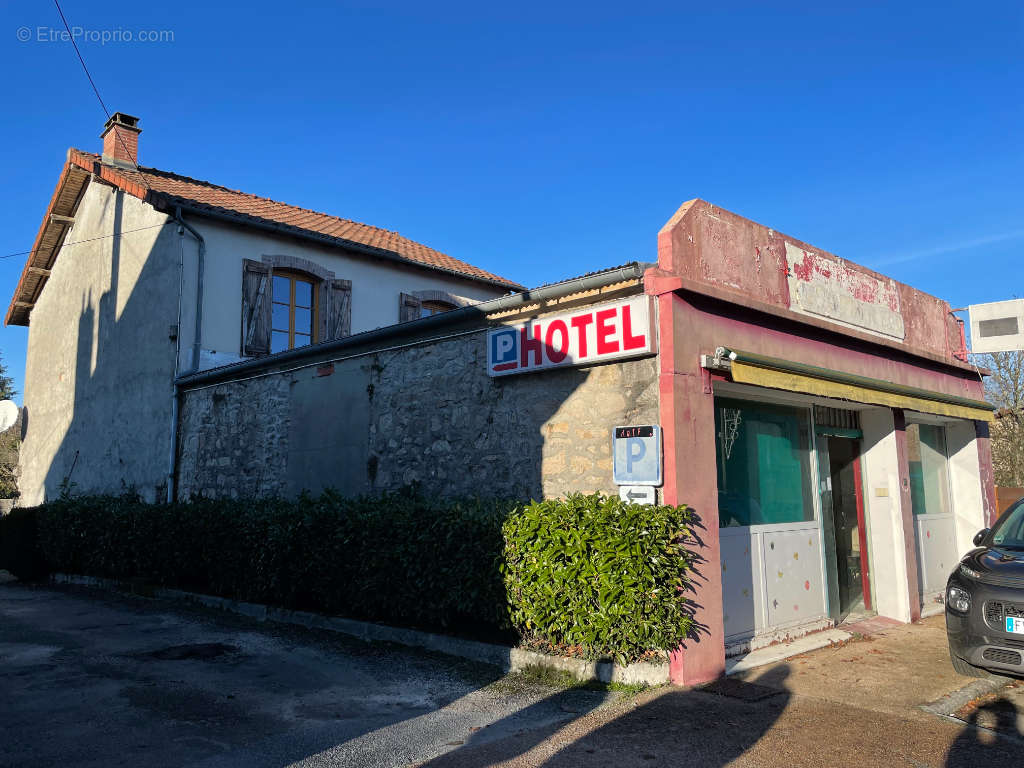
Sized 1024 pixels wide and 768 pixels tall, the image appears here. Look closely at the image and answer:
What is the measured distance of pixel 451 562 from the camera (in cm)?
688

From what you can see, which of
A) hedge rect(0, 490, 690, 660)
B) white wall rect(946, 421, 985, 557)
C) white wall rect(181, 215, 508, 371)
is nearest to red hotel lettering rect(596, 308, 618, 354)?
hedge rect(0, 490, 690, 660)

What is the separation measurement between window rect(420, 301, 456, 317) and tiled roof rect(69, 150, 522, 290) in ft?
2.46

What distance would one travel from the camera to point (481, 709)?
524cm

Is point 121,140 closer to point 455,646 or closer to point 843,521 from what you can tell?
point 455,646

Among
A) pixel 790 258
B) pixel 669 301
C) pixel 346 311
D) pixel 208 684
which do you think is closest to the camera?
pixel 208 684

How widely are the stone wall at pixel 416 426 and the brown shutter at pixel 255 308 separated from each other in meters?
1.56

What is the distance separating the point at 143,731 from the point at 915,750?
480 centimetres

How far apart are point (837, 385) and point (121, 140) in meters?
15.0

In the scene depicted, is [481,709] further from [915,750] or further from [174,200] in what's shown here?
[174,200]

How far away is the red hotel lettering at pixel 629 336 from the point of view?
6295 mm

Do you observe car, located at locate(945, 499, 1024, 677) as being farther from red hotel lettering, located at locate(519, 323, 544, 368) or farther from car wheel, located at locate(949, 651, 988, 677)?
red hotel lettering, located at locate(519, 323, 544, 368)

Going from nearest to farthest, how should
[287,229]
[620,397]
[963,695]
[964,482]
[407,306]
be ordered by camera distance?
[963,695] → [620,397] → [964,482] → [287,229] → [407,306]

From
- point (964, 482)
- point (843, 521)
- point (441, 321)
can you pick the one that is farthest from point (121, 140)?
point (964, 482)

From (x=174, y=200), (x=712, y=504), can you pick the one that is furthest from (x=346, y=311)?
(x=712, y=504)
